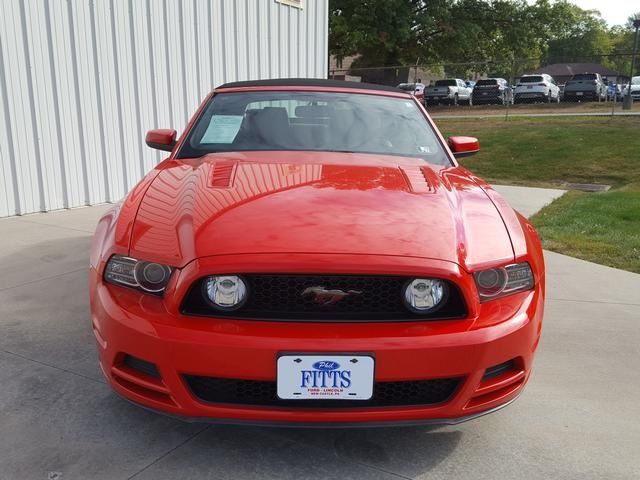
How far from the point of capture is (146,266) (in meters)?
2.10

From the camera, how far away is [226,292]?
6.59 feet

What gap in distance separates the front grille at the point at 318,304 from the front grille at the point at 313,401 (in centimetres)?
23

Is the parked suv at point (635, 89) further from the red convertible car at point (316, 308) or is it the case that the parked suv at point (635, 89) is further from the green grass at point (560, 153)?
the red convertible car at point (316, 308)

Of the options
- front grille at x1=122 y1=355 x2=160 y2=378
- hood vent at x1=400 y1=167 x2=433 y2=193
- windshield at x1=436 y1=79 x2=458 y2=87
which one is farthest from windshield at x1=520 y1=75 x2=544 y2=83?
front grille at x1=122 y1=355 x2=160 y2=378

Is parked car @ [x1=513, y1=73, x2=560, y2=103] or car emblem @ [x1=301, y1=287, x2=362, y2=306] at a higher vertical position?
parked car @ [x1=513, y1=73, x2=560, y2=103]

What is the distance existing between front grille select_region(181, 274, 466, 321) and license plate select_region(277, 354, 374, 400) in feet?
0.56

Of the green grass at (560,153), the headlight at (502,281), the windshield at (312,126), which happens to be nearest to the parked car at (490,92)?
the green grass at (560,153)

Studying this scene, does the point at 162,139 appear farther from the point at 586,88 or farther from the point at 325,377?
the point at 586,88

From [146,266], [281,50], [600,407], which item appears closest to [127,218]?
[146,266]

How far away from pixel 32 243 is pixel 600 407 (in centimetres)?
479

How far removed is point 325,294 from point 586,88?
29.8 meters

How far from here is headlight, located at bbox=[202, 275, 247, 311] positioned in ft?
Answer: 6.59

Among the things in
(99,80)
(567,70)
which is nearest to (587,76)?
(567,70)

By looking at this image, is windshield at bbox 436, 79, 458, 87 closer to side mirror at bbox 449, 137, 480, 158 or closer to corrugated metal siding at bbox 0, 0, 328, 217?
corrugated metal siding at bbox 0, 0, 328, 217
